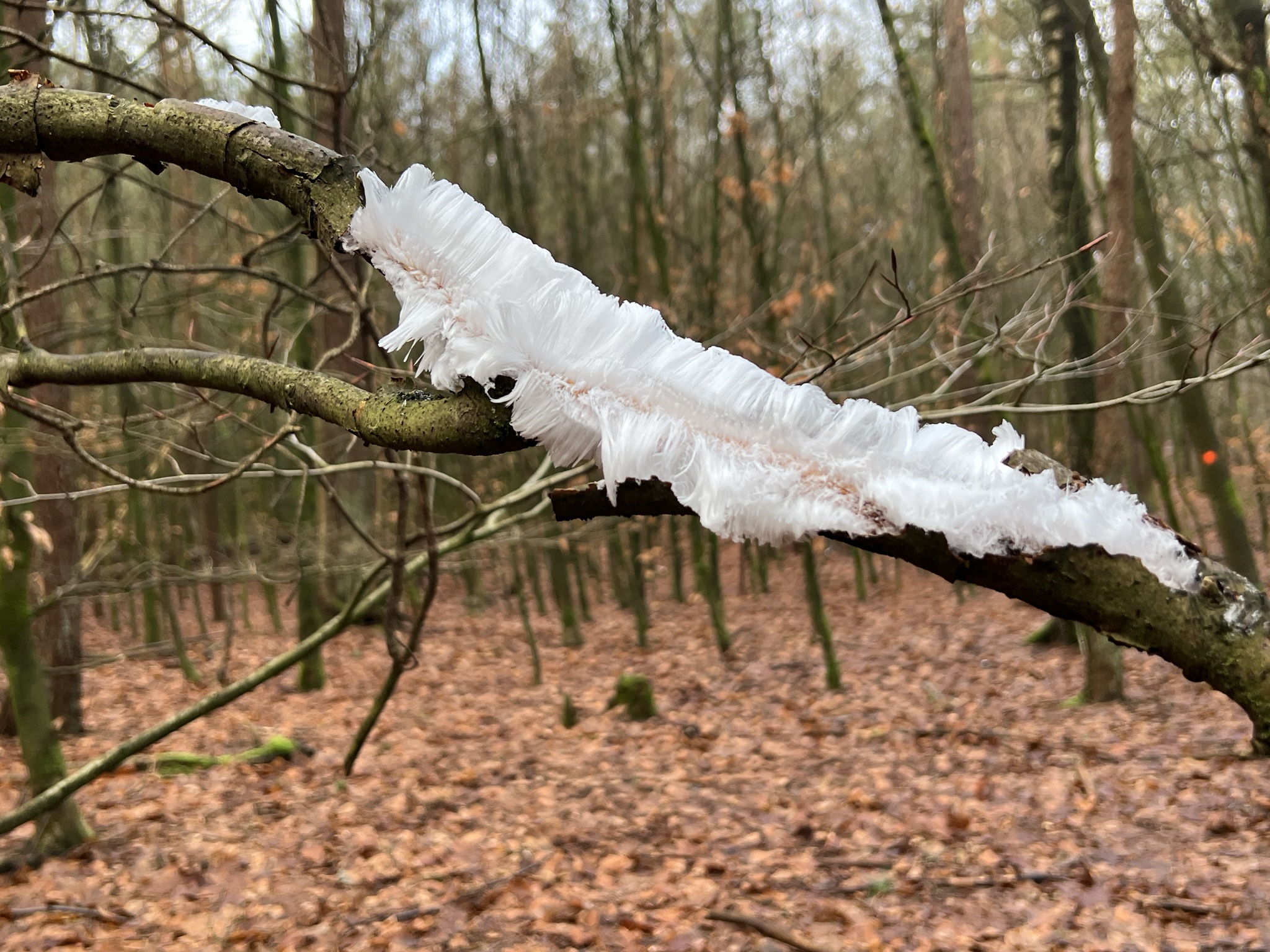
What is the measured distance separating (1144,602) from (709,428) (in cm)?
52

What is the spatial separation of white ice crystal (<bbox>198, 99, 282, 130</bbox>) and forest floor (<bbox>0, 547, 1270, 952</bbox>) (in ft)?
11.6

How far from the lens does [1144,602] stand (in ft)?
3.11

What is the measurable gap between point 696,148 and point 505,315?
14819mm

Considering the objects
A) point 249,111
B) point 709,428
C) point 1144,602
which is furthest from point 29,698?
point 1144,602

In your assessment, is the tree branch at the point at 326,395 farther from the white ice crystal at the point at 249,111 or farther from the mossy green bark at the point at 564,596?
the mossy green bark at the point at 564,596

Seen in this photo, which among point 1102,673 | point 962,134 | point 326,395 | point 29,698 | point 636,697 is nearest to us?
point 326,395

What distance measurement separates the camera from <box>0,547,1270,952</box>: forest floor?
3.84m

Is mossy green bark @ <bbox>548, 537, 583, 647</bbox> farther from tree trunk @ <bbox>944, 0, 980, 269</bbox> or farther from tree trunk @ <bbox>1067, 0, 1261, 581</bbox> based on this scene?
tree trunk @ <bbox>1067, 0, 1261, 581</bbox>

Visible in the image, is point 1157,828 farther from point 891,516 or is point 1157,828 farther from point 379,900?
point 891,516

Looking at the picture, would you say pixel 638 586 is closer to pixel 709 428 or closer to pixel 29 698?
pixel 29 698

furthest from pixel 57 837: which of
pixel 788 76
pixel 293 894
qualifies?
pixel 788 76

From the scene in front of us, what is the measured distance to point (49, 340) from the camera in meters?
6.37

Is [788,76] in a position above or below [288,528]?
above

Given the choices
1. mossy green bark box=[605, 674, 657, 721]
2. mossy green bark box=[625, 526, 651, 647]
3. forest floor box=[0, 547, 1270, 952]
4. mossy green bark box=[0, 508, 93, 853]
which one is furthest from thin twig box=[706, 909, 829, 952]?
mossy green bark box=[625, 526, 651, 647]
